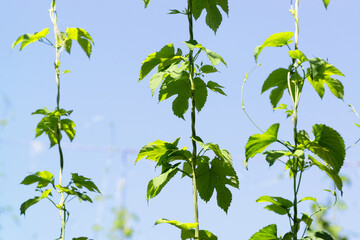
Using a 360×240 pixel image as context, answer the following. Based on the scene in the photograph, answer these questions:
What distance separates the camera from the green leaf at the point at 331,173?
111 cm

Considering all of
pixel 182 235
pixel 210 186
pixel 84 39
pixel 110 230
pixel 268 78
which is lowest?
pixel 110 230

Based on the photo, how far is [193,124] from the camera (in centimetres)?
126

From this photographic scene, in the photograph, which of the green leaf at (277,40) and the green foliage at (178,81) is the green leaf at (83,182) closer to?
the green foliage at (178,81)

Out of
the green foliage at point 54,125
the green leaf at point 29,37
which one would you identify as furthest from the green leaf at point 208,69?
the green leaf at point 29,37

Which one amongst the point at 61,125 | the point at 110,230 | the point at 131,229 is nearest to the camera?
the point at 61,125

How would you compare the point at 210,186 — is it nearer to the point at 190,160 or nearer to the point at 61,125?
the point at 190,160

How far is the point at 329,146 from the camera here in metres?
1.15

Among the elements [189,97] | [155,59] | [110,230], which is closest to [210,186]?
[189,97]

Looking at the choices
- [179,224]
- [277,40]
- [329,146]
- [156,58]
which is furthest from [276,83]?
[179,224]

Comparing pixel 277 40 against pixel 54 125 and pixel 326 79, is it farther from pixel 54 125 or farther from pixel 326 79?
pixel 54 125

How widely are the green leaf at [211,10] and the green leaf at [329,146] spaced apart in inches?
16.1

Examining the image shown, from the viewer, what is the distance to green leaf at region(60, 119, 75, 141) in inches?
65.2

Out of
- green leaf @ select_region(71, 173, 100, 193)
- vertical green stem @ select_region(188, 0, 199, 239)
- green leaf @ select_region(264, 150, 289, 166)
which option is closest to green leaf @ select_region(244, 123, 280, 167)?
green leaf @ select_region(264, 150, 289, 166)

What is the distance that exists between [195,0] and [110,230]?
4.06 metres
